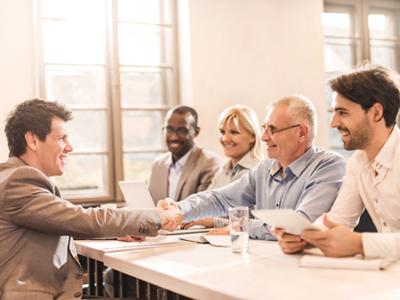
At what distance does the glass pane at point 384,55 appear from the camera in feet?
17.6

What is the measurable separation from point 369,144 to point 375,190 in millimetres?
183

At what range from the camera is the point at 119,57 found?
14.4 feet

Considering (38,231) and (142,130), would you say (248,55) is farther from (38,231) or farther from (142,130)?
(38,231)

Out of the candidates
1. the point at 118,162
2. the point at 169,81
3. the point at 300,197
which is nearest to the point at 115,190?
the point at 118,162

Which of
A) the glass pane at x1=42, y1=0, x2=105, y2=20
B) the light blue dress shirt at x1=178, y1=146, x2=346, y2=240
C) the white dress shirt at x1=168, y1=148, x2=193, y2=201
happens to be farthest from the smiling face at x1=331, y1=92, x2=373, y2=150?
the glass pane at x1=42, y1=0, x2=105, y2=20

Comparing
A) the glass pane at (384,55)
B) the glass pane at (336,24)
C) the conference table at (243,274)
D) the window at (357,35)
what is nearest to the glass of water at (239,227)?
the conference table at (243,274)

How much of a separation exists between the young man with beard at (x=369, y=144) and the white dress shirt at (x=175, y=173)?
201 cm

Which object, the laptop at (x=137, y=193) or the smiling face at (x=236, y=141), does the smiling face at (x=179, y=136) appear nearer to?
the smiling face at (x=236, y=141)

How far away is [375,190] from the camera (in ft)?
5.87

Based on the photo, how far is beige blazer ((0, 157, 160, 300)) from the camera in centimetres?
168

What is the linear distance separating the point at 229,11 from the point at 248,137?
189 centimetres

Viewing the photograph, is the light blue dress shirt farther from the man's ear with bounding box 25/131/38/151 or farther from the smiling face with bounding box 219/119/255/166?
the man's ear with bounding box 25/131/38/151

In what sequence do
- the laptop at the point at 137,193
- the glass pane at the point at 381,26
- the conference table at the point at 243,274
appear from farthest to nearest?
the glass pane at the point at 381,26
the laptop at the point at 137,193
the conference table at the point at 243,274

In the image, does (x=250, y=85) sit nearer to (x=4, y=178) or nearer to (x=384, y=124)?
(x=384, y=124)
